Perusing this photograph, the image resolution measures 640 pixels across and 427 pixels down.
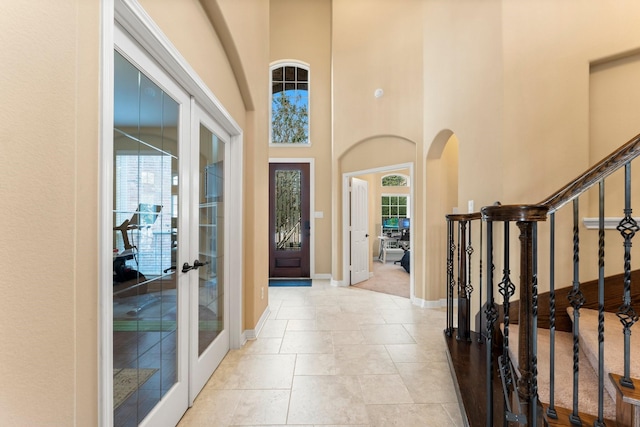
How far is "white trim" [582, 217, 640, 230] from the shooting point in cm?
208

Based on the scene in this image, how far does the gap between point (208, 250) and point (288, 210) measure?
3.60 meters

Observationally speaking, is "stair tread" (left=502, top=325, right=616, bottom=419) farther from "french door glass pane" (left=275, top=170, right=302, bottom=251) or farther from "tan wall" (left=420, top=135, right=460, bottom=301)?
"french door glass pane" (left=275, top=170, right=302, bottom=251)

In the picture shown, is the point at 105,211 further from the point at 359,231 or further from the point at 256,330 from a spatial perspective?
the point at 359,231

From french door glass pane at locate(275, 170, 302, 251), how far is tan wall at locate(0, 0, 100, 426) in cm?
474

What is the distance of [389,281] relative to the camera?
5449 mm

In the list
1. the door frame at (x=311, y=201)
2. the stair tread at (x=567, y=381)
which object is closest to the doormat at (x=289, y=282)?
the door frame at (x=311, y=201)

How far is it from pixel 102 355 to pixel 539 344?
2.46 meters

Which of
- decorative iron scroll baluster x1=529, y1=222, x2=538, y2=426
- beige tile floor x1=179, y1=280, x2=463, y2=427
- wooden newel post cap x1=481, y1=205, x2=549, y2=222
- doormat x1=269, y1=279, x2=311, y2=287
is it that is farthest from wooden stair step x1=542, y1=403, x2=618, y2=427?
doormat x1=269, y1=279, x2=311, y2=287

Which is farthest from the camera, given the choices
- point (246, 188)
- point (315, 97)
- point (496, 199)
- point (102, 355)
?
point (315, 97)

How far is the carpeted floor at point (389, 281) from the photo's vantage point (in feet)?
15.7

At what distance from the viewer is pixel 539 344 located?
Result: 1.89 meters

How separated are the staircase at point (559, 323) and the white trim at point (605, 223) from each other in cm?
6

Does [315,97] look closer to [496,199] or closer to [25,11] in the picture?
[496,199]

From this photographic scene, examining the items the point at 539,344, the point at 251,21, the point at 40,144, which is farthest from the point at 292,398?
the point at 251,21
